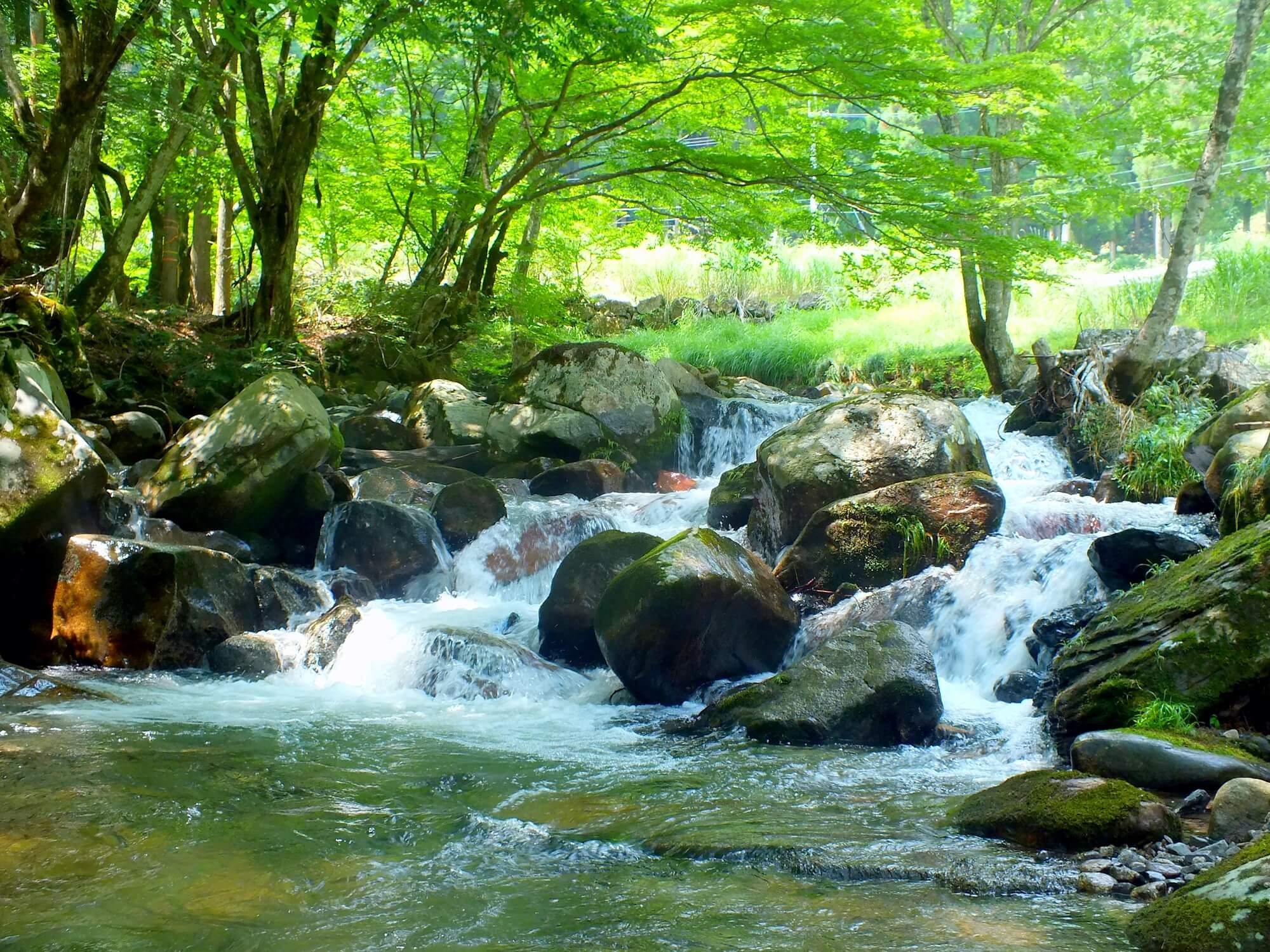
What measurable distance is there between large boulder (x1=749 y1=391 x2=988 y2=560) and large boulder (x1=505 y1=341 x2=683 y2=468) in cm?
350

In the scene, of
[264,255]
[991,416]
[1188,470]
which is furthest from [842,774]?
[264,255]

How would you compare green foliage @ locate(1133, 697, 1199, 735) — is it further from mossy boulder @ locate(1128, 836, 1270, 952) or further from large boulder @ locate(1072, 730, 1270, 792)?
mossy boulder @ locate(1128, 836, 1270, 952)

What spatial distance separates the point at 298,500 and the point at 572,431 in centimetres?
379

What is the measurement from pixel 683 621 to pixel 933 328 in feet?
43.3

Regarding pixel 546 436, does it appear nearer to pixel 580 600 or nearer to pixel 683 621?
pixel 580 600

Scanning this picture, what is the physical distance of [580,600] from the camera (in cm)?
751

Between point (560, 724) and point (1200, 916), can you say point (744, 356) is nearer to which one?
point (560, 724)

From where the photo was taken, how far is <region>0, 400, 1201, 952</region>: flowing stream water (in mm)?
3039

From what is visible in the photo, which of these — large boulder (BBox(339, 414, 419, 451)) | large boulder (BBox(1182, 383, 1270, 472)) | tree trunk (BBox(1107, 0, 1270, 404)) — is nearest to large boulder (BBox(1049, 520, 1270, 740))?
large boulder (BBox(1182, 383, 1270, 472))

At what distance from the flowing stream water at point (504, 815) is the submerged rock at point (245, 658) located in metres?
0.15

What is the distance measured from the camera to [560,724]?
19.8 feet

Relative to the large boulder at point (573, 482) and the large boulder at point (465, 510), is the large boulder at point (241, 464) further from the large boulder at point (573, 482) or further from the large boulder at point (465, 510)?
the large boulder at point (573, 482)

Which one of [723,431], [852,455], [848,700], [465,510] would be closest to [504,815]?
[848,700]

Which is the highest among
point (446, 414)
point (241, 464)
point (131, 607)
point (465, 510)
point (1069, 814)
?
point (446, 414)
